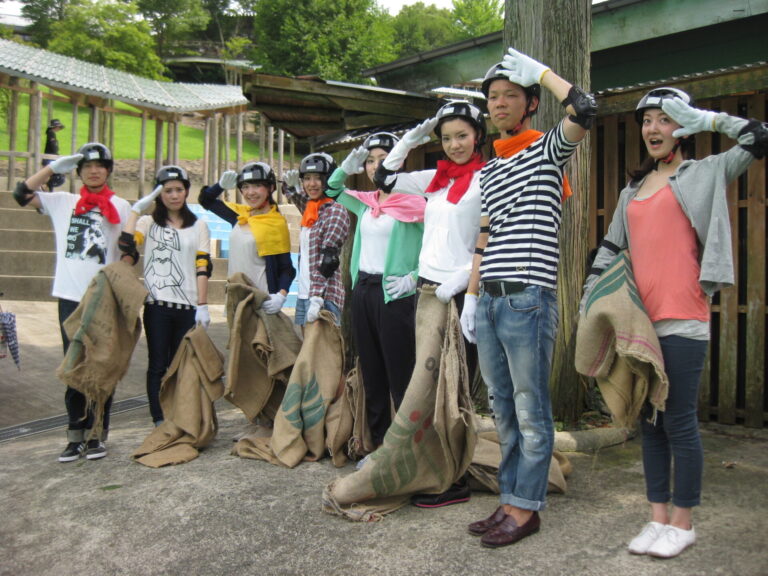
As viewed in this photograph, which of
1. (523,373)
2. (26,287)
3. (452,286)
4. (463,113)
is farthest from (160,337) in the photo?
(26,287)

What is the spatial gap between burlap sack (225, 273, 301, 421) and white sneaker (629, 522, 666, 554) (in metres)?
2.58

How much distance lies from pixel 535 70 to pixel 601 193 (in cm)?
301

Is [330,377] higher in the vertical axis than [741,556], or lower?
higher

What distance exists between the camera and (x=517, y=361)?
10.00ft

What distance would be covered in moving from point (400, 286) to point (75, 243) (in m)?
2.31

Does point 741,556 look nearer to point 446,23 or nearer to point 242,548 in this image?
point 242,548

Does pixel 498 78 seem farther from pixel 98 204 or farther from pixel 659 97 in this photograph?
pixel 98 204

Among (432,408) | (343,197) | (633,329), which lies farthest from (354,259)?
(633,329)

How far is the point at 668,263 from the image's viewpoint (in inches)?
112

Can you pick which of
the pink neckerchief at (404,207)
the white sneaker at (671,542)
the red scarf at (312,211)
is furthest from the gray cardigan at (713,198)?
the red scarf at (312,211)

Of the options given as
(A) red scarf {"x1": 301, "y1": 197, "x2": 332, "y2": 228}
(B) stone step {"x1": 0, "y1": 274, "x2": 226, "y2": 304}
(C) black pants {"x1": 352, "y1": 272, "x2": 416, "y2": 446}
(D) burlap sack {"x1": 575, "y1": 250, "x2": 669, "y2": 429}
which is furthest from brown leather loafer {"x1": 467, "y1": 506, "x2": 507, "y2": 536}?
(B) stone step {"x1": 0, "y1": 274, "x2": 226, "y2": 304}

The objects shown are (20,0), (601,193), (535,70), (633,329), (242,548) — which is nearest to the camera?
(633,329)

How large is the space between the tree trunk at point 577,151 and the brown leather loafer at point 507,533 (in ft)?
6.31

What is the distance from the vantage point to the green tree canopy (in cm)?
3447
